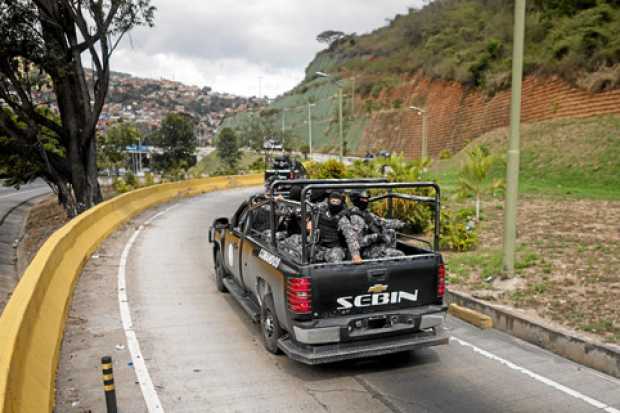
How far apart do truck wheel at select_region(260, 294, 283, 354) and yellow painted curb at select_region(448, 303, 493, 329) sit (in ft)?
9.94

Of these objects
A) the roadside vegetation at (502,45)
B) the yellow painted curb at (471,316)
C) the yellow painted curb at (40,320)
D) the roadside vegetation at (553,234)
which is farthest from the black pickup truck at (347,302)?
the roadside vegetation at (502,45)

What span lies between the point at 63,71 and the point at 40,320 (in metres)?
18.8

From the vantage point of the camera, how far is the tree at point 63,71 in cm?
2277

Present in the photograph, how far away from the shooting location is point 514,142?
8984mm

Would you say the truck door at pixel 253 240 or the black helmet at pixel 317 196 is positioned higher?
the black helmet at pixel 317 196

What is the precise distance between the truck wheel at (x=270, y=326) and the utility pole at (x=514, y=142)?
438cm

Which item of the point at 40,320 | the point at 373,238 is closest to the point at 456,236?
the point at 373,238

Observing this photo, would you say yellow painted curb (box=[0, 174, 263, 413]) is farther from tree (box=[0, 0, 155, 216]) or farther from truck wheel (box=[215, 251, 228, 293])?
tree (box=[0, 0, 155, 216])

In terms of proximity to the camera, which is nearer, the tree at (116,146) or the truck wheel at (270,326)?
the truck wheel at (270,326)

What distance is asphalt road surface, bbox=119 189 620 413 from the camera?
554 cm

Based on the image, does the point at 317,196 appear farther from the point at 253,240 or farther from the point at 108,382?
the point at 108,382

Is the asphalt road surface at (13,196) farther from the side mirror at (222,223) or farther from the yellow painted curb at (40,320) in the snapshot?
the side mirror at (222,223)

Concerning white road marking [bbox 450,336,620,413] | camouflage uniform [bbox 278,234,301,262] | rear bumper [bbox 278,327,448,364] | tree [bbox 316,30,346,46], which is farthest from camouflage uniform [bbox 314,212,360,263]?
tree [bbox 316,30,346,46]

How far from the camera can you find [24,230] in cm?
3512
